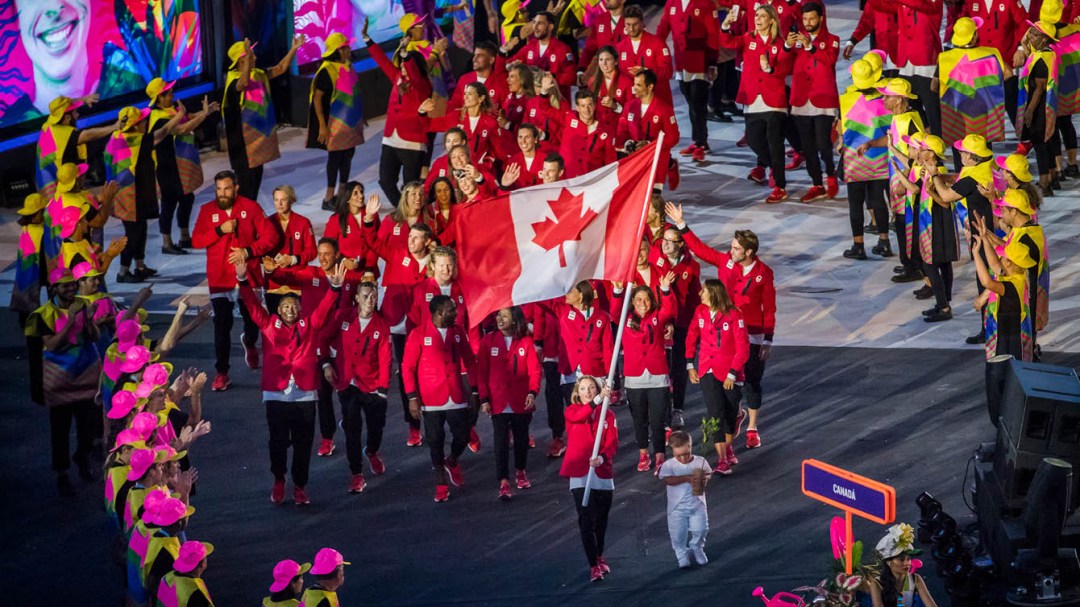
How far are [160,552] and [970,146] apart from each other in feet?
28.7

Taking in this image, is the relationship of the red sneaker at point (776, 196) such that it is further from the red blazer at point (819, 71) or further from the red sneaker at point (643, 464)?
the red sneaker at point (643, 464)

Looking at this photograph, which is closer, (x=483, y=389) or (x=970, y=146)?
(x=483, y=389)

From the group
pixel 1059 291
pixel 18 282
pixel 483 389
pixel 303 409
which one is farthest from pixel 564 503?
pixel 1059 291

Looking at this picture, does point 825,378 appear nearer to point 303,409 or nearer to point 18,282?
point 303,409

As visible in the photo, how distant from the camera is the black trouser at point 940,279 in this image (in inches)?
683

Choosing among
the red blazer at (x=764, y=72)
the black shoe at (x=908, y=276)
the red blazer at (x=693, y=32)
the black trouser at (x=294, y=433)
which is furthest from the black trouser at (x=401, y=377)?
the red blazer at (x=693, y=32)

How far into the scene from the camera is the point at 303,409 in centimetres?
1405

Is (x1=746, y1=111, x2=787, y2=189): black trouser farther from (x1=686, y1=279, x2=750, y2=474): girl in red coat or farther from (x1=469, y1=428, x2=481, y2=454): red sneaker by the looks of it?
(x1=469, y1=428, x2=481, y2=454): red sneaker

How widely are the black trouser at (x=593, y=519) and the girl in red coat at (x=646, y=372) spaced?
4.68 feet

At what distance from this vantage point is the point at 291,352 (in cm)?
1411

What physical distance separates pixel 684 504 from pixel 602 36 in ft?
33.1

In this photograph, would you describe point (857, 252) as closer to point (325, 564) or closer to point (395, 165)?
point (395, 165)

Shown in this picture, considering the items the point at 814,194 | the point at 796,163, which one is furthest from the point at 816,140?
the point at 796,163

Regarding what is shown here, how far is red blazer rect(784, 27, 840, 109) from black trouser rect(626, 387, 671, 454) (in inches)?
263
